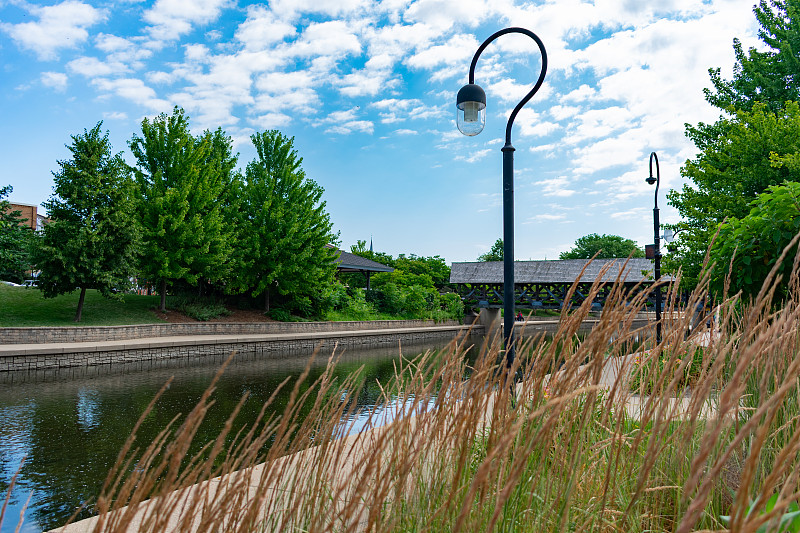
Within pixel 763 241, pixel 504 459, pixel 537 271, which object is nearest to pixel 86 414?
pixel 504 459

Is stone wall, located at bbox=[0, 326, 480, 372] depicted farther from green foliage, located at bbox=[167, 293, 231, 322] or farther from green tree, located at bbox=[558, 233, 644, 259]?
green tree, located at bbox=[558, 233, 644, 259]

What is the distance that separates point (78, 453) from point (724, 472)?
646 cm

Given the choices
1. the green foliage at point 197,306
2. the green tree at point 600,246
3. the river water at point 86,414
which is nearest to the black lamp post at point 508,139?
the river water at point 86,414

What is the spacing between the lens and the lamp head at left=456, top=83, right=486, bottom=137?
5.86m

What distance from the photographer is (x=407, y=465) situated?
116cm

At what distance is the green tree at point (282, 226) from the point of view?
73.3ft

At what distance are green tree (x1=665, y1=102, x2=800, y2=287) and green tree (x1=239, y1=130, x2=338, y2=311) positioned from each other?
1520 cm

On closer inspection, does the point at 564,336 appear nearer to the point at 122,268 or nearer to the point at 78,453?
the point at 78,453

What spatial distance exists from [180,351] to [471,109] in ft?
38.5

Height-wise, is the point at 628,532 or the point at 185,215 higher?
the point at 185,215

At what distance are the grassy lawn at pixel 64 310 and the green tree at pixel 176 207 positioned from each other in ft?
4.30

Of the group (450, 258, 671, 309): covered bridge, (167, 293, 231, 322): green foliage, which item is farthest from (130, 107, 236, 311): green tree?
(450, 258, 671, 309): covered bridge

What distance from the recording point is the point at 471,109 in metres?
5.89

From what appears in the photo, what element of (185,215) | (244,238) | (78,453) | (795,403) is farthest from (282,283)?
(795,403)
